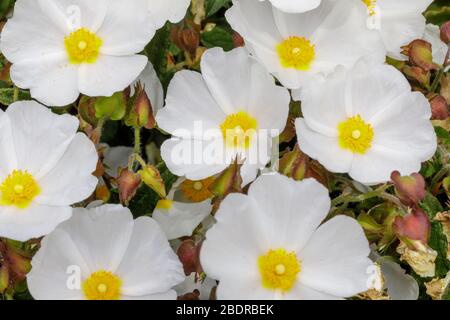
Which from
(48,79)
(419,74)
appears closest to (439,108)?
(419,74)

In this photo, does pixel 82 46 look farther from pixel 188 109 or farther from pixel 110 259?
pixel 110 259

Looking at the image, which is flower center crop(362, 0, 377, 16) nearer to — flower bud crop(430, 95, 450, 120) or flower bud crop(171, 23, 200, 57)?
flower bud crop(430, 95, 450, 120)

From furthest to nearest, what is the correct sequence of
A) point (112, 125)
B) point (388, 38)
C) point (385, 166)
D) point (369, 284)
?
point (112, 125), point (388, 38), point (385, 166), point (369, 284)

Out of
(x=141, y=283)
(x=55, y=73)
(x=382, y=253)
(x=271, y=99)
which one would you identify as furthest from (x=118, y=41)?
(x=382, y=253)

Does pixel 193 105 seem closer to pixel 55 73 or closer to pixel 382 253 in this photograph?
pixel 55 73

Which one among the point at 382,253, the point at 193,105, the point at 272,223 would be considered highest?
the point at 193,105

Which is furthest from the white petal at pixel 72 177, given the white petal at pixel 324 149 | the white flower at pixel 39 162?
the white petal at pixel 324 149

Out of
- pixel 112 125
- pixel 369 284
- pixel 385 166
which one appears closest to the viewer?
pixel 369 284

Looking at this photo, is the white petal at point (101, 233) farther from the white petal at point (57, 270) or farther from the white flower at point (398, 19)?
the white flower at point (398, 19)
